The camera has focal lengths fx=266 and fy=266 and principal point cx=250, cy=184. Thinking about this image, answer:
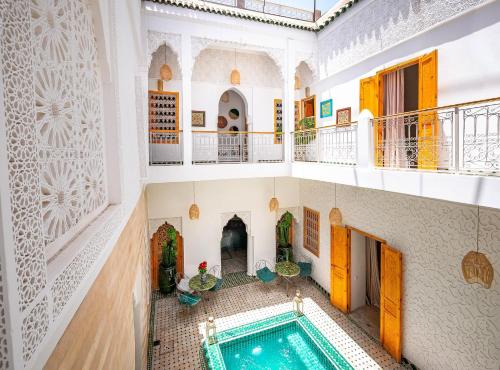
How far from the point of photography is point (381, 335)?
18.4ft

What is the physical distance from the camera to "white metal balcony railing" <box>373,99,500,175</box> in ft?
10.3

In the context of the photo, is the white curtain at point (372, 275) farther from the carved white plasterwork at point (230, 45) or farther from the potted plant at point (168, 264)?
the potted plant at point (168, 264)

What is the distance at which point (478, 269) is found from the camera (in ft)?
10.8

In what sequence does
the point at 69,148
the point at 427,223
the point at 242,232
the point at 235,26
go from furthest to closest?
the point at 242,232
the point at 235,26
the point at 427,223
the point at 69,148

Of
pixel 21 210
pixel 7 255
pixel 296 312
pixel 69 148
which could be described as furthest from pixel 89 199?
pixel 296 312

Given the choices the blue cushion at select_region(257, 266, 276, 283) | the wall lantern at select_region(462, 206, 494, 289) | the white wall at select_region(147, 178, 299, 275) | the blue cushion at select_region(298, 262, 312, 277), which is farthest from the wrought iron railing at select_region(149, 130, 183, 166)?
the wall lantern at select_region(462, 206, 494, 289)

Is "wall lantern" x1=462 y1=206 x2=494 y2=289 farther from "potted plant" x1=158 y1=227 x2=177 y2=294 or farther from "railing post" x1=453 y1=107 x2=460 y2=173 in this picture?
"potted plant" x1=158 y1=227 x2=177 y2=294

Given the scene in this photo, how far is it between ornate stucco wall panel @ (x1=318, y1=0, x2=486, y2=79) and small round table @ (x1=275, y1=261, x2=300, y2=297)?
5541 millimetres

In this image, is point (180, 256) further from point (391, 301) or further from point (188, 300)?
point (391, 301)

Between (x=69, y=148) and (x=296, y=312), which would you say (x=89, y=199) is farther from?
(x=296, y=312)

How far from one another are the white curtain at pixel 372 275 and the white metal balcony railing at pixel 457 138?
283cm

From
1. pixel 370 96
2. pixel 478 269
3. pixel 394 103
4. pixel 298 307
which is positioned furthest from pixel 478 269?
pixel 298 307

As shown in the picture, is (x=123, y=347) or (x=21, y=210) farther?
(x=123, y=347)

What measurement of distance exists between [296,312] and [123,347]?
4.79m
